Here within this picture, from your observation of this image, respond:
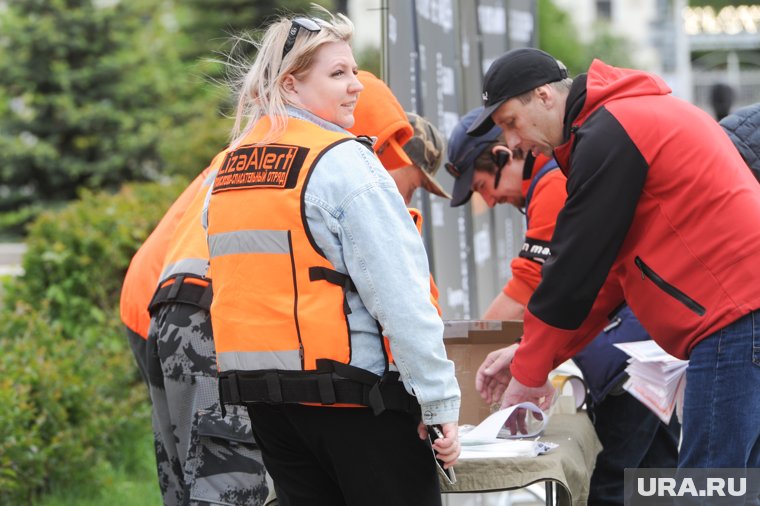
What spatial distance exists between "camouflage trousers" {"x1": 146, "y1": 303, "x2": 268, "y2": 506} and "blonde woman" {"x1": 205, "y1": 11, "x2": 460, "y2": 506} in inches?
22.4

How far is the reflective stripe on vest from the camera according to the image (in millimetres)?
2588

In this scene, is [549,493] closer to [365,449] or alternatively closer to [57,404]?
[365,449]

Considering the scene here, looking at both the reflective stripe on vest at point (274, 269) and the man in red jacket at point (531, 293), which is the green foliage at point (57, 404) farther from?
the reflective stripe on vest at point (274, 269)

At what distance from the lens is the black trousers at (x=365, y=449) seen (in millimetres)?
2635

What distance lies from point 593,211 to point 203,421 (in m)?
1.28

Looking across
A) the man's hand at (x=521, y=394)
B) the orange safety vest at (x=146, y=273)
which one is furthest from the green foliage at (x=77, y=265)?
the man's hand at (x=521, y=394)

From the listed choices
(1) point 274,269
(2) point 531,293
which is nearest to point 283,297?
(1) point 274,269

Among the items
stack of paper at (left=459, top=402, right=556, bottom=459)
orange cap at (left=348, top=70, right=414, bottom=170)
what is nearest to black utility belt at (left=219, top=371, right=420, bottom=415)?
stack of paper at (left=459, top=402, right=556, bottom=459)

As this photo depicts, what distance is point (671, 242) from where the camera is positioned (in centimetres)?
308

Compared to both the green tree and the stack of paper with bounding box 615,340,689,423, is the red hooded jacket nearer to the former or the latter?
the stack of paper with bounding box 615,340,689,423

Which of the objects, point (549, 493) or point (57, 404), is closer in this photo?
point (549, 493)

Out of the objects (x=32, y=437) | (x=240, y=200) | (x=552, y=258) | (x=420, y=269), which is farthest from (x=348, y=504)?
(x=32, y=437)

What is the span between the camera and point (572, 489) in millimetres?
3039

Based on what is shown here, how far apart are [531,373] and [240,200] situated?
1.15 meters
